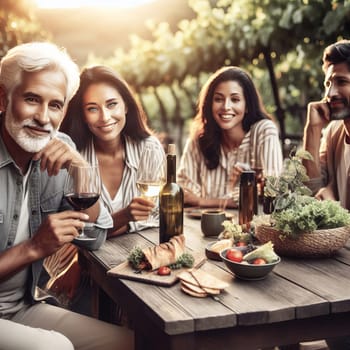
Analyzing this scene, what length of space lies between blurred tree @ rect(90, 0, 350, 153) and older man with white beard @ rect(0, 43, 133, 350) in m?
3.60

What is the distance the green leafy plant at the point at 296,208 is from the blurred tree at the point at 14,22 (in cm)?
334

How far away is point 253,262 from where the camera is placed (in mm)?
2029

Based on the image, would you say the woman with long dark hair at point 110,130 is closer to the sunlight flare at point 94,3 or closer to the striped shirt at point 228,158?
the striped shirt at point 228,158

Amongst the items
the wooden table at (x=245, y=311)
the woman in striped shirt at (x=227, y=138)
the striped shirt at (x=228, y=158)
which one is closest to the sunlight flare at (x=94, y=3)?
the woman in striped shirt at (x=227, y=138)

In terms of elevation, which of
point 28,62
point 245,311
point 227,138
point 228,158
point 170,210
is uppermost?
point 28,62

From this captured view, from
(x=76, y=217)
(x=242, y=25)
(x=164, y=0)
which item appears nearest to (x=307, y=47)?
(x=242, y=25)

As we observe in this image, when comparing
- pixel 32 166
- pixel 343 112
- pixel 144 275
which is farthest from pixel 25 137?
Result: pixel 343 112

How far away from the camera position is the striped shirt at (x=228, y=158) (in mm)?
3881

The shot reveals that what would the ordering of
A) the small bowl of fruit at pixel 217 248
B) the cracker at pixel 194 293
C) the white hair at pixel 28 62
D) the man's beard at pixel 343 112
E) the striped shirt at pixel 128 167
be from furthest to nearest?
the man's beard at pixel 343 112 < the striped shirt at pixel 128 167 < the white hair at pixel 28 62 < the small bowl of fruit at pixel 217 248 < the cracker at pixel 194 293

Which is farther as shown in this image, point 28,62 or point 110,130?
point 110,130

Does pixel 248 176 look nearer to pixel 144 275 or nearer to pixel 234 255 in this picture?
pixel 234 255

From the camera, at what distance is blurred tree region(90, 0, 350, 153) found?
5777mm

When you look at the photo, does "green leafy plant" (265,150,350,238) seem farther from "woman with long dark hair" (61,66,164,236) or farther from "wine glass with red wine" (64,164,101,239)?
"woman with long dark hair" (61,66,164,236)

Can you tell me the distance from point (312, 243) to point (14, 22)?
4.10 metres
